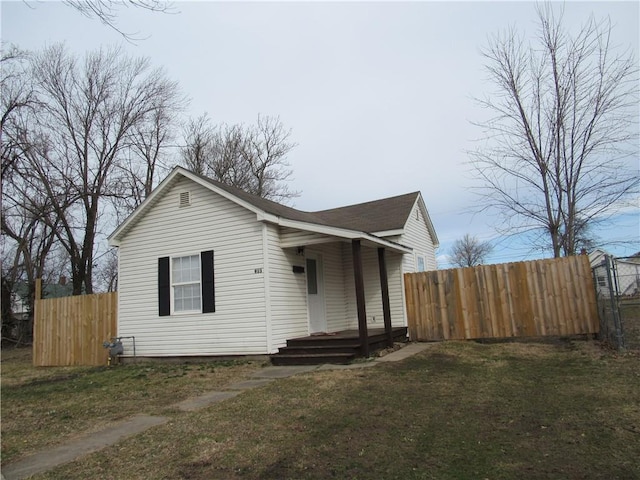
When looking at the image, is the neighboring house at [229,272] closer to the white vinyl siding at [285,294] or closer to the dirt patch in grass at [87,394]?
the white vinyl siding at [285,294]

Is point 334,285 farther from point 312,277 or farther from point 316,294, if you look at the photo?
point 312,277

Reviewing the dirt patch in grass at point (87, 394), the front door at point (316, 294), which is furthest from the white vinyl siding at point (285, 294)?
the dirt patch in grass at point (87, 394)

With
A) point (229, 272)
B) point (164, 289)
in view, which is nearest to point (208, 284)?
point (229, 272)

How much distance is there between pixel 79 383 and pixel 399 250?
28.2 feet

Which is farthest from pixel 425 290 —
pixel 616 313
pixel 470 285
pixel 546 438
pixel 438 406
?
pixel 546 438

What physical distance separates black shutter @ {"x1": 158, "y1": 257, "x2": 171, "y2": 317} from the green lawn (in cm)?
396

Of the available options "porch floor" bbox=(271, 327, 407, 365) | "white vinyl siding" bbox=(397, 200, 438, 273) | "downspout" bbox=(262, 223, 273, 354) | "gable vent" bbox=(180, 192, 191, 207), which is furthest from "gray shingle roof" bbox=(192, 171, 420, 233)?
"porch floor" bbox=(271, 327, 407, 365)

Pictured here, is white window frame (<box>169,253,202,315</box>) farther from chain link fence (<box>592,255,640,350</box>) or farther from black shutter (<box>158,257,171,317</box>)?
chain link fence (<box>592,255,640,350</box>)

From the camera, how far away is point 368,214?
16.7 m

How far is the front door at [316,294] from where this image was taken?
1263 centimetres

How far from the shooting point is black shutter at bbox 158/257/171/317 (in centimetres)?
1209

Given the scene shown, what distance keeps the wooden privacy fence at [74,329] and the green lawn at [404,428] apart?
16.8 feet

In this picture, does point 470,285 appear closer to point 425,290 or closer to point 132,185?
point 425,290

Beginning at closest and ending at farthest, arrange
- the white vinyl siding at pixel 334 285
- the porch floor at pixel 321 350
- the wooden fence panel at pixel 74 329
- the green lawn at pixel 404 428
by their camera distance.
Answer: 1. the green lawn at pixel 404 428
2. the porch floor at pixel 321 350
3. the wooden fence panel at pixel 74 329
4. the white vinyl siding at pixel 334 285
